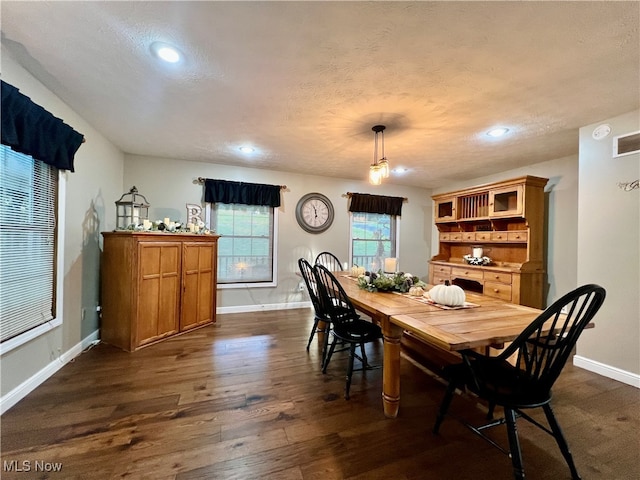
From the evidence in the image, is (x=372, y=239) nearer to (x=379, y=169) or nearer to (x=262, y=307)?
(x=262, y=307)

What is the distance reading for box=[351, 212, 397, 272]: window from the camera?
17.2 feet

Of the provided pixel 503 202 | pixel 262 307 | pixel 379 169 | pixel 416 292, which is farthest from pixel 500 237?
pixel 262 307

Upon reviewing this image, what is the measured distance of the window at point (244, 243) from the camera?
438cm

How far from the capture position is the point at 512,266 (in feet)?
12.5

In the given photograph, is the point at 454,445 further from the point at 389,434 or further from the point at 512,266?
the point at 512,266

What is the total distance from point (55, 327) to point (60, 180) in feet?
4.27

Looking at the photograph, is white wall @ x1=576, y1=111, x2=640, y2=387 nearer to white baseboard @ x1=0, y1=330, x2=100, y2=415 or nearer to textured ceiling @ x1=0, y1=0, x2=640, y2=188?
textured ceiling @ x1=0, y1=0, x2=640, y2=188

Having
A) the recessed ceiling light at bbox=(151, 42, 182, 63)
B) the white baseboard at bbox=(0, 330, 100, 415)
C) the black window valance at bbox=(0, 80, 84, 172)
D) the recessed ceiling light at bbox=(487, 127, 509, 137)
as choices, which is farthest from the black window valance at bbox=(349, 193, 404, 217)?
the white baseboard at bbox=(0, 330, 100, 415)

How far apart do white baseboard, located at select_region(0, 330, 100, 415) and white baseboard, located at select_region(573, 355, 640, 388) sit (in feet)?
15.9

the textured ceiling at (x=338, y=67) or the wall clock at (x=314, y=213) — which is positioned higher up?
the textured ceiling at (x=338, y=67)

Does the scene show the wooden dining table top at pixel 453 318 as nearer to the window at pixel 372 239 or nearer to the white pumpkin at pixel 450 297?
the white pumpkin at pixel 450 297

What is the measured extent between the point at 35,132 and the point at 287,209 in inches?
123

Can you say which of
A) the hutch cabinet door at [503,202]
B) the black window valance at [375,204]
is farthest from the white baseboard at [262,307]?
the hutch cabinet door at [503,202]

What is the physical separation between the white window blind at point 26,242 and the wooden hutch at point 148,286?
0.59 meters
